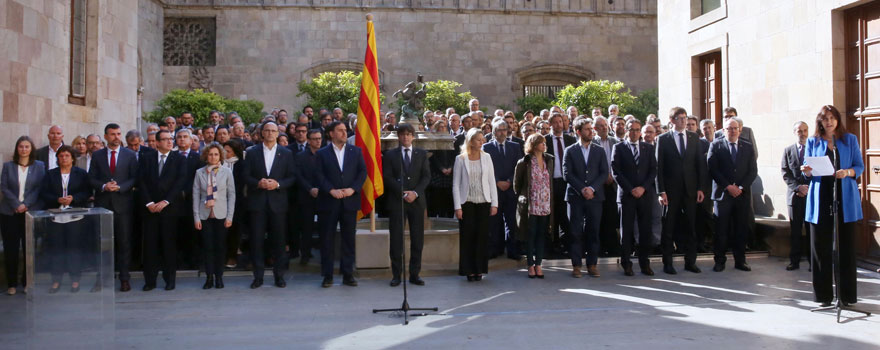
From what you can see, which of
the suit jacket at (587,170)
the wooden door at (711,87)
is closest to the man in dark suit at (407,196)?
the suit jacket at (587,170)

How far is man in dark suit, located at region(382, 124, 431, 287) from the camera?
8.45m

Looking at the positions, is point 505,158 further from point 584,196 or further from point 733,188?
point 733,188

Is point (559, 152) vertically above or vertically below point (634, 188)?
above

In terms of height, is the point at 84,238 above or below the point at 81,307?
above

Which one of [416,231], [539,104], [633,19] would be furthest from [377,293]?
[633,19]

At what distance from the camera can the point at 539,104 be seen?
76.5 feet

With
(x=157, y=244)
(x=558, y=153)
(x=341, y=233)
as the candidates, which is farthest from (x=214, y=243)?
(x=558, y=153)

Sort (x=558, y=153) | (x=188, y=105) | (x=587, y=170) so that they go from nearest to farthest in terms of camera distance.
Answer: (x=587, y=170), (x=558, y=153), (x=188, y=105)

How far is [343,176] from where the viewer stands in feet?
27.8

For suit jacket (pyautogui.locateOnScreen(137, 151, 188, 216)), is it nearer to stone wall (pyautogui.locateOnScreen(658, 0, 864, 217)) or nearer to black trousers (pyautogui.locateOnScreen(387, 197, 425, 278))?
black trousers (pyautogui.locateOnScreen(387, 197, 425, 278))

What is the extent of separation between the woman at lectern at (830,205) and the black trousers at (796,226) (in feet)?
7.52

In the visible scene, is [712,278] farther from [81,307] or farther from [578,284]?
[81,307]

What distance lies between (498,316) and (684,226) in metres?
3.73

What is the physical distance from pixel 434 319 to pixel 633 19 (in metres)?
21.5
